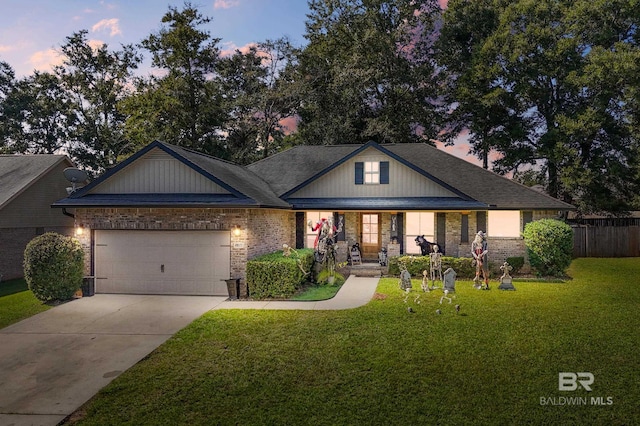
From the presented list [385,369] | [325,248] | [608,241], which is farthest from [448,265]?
[608,241]

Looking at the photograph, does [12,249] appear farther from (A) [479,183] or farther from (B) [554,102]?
(B) [554,102]

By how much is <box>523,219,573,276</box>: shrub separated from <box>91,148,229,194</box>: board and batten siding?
43.3 ft

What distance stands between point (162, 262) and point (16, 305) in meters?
4.48

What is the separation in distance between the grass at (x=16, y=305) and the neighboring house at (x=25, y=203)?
2456 mm

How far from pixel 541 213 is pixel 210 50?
1125 inches

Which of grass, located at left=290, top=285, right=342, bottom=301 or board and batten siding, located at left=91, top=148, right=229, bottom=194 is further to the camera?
board and batten siding, located at left=91, top=148, right=229, bottom=194

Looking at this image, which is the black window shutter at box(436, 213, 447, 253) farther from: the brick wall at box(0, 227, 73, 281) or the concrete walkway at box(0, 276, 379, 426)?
the brick wall at box(0, 227, 73, 281)

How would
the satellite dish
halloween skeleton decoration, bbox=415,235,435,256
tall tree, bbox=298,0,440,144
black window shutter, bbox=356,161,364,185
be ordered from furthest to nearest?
tall tree, bbox=298,0,440,144 → black window shutter, bbox=356,161,364,185 → halloween skeleton decoration, bbox=415,235,435,256 → the satellite dish

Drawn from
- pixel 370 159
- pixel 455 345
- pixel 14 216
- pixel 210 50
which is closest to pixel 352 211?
pixel 370 159

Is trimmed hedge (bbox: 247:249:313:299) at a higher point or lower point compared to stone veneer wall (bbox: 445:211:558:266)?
lower

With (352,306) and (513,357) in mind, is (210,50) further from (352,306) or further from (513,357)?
(513,357)

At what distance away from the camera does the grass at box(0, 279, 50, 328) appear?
35.9 feet

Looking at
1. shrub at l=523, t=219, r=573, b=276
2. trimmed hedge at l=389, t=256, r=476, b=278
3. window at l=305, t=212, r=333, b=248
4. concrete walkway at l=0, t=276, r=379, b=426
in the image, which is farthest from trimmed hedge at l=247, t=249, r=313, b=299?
shrub at l=523, t=219, r=573, b=276

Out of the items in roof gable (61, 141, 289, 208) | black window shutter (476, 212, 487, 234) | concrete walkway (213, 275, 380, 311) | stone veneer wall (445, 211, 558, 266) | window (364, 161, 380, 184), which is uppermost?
window (364, 161, 380, 184)
